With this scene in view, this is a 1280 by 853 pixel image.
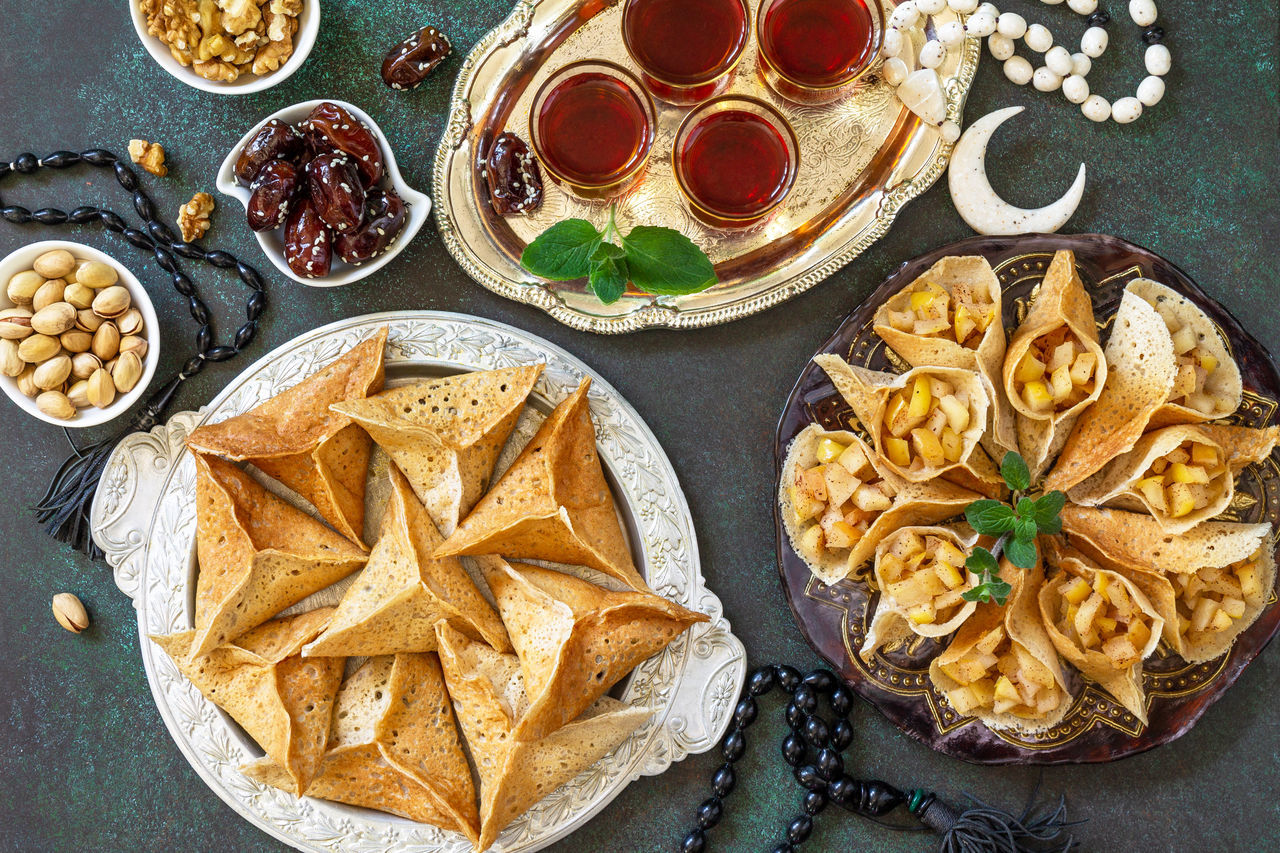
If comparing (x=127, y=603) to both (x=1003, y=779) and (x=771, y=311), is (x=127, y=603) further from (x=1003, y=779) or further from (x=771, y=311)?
(x=1003, y=779)

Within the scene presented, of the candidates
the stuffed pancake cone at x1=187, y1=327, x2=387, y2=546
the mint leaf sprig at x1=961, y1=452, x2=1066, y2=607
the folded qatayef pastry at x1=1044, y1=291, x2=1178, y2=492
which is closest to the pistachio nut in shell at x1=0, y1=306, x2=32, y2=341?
the stuffed pancake cone at x1=187, y1=327, x2=387, y2=546

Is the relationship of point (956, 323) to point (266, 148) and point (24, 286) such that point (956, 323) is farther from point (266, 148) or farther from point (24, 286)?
point (24, 286)

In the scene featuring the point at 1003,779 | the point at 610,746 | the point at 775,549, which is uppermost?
the point at 775,549

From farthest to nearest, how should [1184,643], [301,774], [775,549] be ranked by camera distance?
[775,549]
[1184,643]
[301,774]

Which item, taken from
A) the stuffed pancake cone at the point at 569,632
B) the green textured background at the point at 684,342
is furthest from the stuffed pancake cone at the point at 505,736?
the green textured background at the point at 684,342

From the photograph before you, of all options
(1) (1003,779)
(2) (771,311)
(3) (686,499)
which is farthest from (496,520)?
(1) (1003,779)

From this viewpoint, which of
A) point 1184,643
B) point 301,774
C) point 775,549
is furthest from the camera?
point 775,549

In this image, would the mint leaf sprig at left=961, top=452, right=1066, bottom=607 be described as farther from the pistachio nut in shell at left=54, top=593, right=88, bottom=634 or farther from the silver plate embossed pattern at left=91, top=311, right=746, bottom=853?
the pistachio nut in shell at left=54, top=593, right=88, bottom=634
